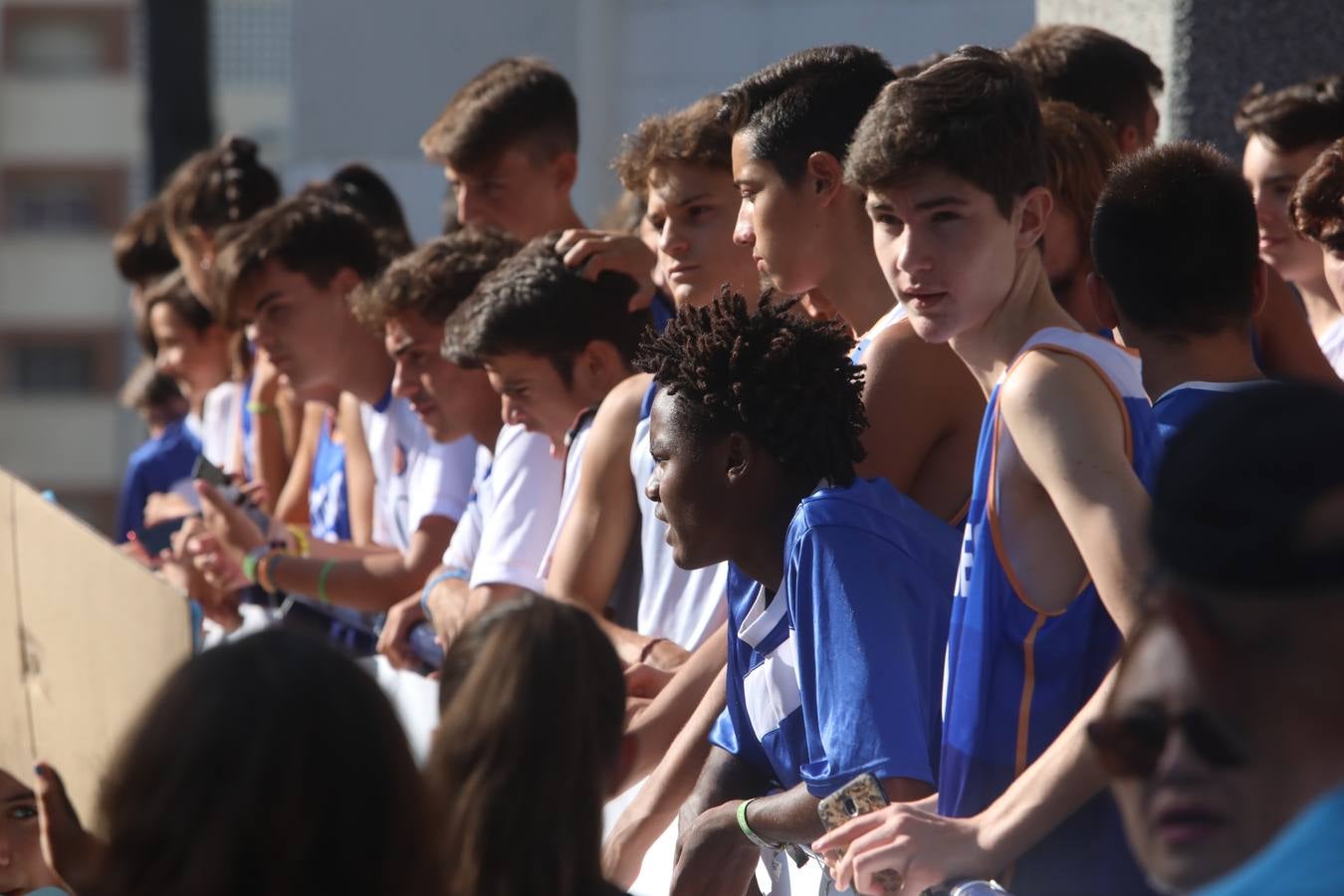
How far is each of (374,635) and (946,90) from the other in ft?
9.84

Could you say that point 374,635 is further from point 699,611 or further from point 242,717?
point 242,717

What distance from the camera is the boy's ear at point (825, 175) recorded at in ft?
11.0

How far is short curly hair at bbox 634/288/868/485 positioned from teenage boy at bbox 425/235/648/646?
3.91 ft

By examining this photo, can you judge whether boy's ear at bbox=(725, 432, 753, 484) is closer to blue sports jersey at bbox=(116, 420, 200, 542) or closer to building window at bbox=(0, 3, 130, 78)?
blue sports jersey at bbox=(116, 420, 200, 542)

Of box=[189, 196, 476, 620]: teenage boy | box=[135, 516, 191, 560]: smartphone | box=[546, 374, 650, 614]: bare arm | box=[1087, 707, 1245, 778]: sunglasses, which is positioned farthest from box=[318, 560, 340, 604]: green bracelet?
box=[1087, 707, 1245, 778]: sunglasses

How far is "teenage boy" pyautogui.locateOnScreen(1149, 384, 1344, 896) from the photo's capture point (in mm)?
1282

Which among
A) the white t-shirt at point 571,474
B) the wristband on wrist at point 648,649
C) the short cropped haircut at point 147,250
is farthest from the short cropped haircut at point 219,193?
the wristband on wrist at point 648,649

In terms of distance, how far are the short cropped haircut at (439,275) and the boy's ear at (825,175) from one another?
1.55 m

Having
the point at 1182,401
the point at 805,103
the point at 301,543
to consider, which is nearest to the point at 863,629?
the point at 1182,401

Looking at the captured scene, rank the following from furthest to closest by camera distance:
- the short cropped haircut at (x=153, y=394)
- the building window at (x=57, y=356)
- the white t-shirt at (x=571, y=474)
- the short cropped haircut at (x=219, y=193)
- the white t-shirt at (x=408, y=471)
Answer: the building window at (x=57, y=356)
the short cropped haircut at (x=153, y=394)
the short cropped haircut at (x=219, y=193)
the white t-shirt at (x=408, y=471)
the white t-shirt at (x=571, y=474)

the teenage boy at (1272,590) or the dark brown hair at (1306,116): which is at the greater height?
the teenage boy at (1272,590)

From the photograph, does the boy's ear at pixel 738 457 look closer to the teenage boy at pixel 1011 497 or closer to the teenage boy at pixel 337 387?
the teenage boy at pixel 1011 497

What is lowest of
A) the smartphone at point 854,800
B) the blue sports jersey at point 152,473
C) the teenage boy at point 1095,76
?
the blue sports jersey at point 152,473

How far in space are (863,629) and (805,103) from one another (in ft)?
3.62
